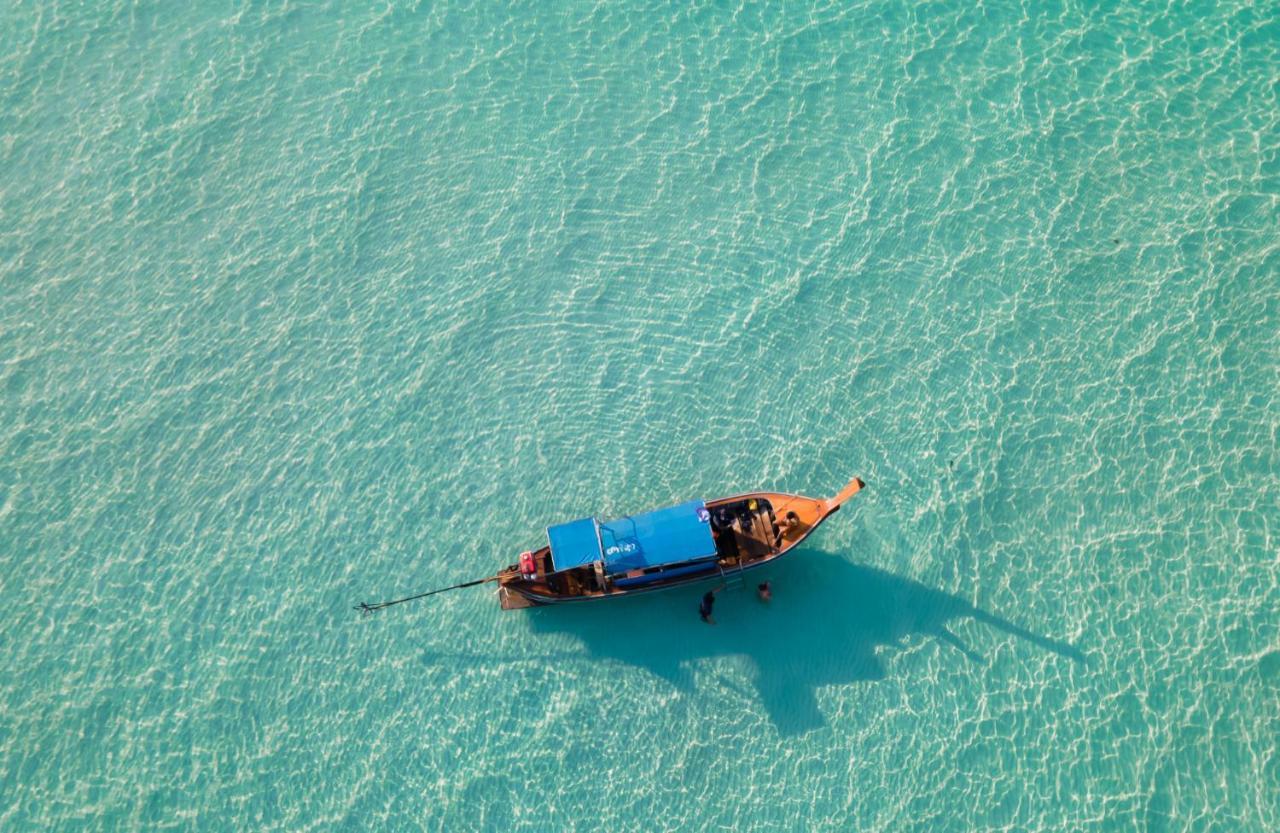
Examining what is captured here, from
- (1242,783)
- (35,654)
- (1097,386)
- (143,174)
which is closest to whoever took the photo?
(1242,783)

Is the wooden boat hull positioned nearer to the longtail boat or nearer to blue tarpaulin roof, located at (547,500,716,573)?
the longtail boat

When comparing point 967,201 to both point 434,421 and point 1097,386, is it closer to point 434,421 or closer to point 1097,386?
point 1097,386

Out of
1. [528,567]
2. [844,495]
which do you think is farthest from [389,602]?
[844,495]

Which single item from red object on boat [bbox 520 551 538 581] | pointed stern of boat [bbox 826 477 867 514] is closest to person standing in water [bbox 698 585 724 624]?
pointed stern of boat [bbox 826 477 867 514]

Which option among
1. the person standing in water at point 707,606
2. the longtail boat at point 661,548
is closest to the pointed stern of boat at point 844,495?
the longtail boat at point 661,548

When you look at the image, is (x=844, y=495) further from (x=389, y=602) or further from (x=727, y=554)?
(x=389, y=602)

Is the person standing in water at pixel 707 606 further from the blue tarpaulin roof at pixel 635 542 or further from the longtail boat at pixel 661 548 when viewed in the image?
the blue tarpaulin roof at pixel 635 542

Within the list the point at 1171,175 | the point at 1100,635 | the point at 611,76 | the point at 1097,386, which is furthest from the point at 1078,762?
the point at 611,76
